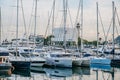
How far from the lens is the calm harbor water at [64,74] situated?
4489 centimetres

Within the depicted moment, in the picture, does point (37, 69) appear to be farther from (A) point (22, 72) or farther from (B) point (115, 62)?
(B) point (115, 62)

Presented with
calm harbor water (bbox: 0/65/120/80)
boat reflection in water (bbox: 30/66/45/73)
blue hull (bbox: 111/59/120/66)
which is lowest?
calm harbor water (bbox: 0/65/120/80)

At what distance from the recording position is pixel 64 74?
165 feet

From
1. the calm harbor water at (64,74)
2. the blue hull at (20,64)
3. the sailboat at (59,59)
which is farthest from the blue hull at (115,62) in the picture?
the blue hull at (20,64)

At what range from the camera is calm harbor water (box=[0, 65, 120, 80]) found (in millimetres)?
44894

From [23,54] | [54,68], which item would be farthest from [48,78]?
[23,54]

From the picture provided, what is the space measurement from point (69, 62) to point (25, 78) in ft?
48.4

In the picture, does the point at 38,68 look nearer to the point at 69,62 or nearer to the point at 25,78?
the point at 69,62

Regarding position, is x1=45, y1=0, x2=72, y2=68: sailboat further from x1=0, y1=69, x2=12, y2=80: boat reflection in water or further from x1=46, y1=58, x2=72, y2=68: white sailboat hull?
x1=0, y1=69, x2=12, y2=80: boat reflection in water

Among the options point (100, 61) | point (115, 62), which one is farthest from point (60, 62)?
point (115, 62)

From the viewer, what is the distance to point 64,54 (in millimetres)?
58500

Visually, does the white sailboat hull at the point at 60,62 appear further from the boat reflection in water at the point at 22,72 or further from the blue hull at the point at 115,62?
the blue hull at the point at 115,62

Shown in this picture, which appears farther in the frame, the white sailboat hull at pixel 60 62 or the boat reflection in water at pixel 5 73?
the white sailboat hull at pixel 60 62

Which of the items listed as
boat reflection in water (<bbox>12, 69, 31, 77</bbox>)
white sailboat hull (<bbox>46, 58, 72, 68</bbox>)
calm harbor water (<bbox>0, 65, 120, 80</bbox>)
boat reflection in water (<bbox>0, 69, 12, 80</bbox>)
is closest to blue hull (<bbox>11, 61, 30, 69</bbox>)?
boat reflection in water (<bbox>12, 69, 31, 77</bbox>)
